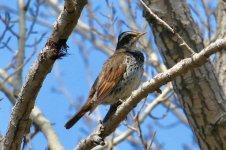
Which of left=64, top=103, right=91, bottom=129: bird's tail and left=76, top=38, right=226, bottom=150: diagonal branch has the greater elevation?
left=64, top=103, right=91, bottom=129: bird's tail

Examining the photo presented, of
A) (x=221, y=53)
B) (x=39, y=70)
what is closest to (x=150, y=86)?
(x=39, y=70)

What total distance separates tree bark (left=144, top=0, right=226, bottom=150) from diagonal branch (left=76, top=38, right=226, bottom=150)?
4.08 feet

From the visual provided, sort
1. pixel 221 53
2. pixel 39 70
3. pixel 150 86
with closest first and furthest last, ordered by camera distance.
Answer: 1. pixel 39 70
2. pixel 150 86
3. pixel 221 53

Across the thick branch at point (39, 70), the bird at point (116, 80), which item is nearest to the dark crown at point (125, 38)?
the bird at point (116, 80)

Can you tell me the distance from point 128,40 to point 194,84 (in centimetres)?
145

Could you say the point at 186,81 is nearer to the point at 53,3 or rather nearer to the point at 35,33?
the point at 35,33

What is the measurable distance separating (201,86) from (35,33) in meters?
2.21

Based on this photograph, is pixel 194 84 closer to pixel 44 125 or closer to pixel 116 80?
pixel 116 80

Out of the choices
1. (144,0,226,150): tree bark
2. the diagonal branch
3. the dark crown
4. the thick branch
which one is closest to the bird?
(144,0,226,150): tree bark

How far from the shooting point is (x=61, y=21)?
289cm

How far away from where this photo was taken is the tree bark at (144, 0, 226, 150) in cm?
466

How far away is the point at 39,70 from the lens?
3020mm

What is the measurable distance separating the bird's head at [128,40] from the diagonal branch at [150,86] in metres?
2.37

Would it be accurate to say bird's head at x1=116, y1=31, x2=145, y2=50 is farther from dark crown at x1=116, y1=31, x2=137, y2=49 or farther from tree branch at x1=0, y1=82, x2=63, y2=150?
tree branch at x1=0, y1=82, x2=63, y2=150
